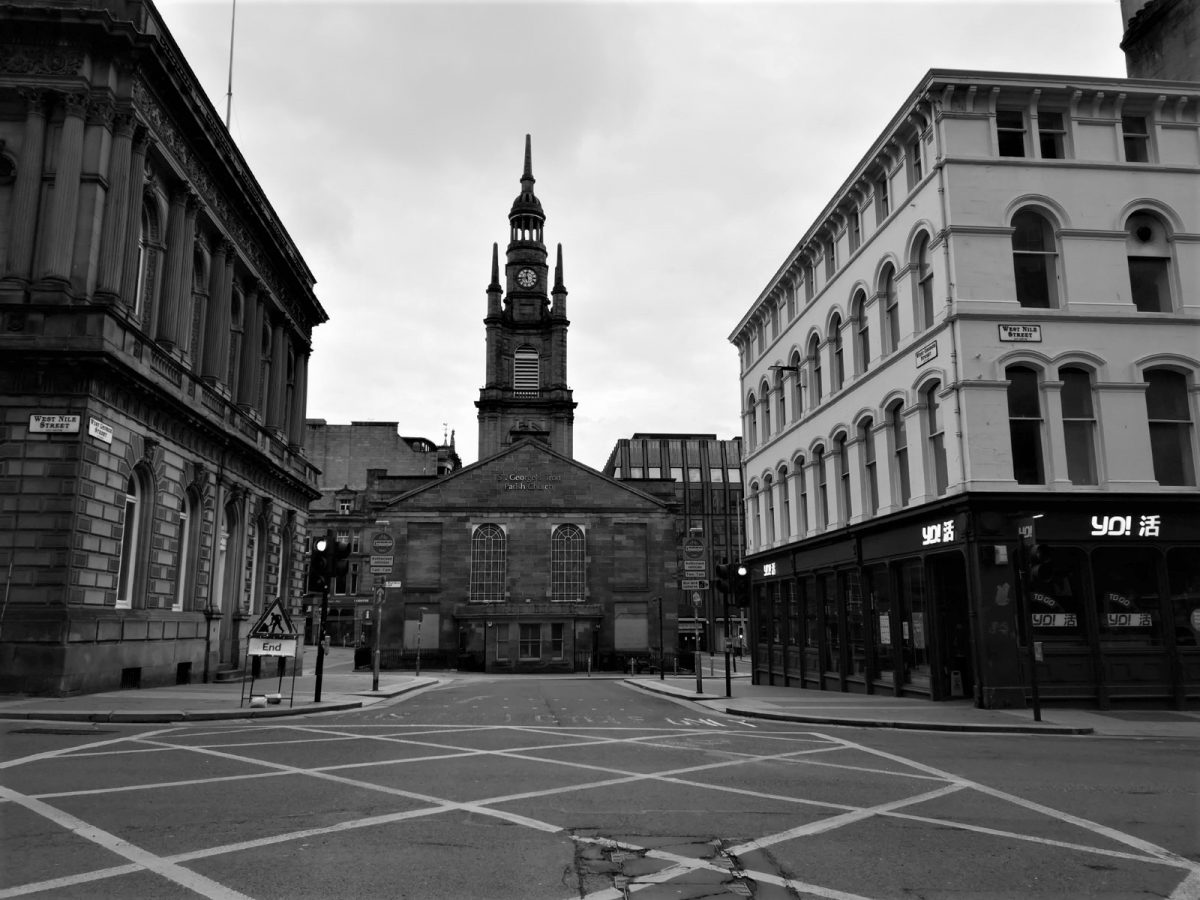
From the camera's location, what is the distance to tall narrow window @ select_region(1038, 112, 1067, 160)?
21.7 metres

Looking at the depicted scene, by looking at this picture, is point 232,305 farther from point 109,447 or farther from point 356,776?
point 356,776

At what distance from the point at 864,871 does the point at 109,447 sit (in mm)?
20258

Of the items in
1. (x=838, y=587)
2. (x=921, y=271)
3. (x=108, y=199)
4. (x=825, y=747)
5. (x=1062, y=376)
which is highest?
(x=108, y=199)

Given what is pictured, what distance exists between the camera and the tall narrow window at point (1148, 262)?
70.0 ft

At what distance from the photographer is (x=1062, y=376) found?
20766 mm

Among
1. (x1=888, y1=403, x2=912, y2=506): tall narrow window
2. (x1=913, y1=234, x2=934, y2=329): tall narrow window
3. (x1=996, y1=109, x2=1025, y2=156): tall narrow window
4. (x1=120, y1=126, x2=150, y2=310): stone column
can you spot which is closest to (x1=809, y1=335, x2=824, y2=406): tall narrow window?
(x1=888, y1=403, x2=912, y2=506): tall narrow window

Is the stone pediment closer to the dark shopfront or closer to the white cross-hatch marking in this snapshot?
the dark shopfront

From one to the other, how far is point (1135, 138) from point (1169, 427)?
694cm

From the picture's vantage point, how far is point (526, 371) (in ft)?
276

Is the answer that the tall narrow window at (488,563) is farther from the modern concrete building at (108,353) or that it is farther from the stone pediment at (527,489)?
the modern concrete building at (108,353)

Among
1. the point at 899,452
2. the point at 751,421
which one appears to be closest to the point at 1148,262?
the point at 899,452

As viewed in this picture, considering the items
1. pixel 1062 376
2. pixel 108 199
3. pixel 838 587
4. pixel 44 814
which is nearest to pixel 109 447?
pixel 108 199

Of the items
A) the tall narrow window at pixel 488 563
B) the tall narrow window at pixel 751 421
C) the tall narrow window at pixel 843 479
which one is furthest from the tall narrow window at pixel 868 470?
the tall narrow window at pixel 488 563

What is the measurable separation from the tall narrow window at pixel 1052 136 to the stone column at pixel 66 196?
877 inches
